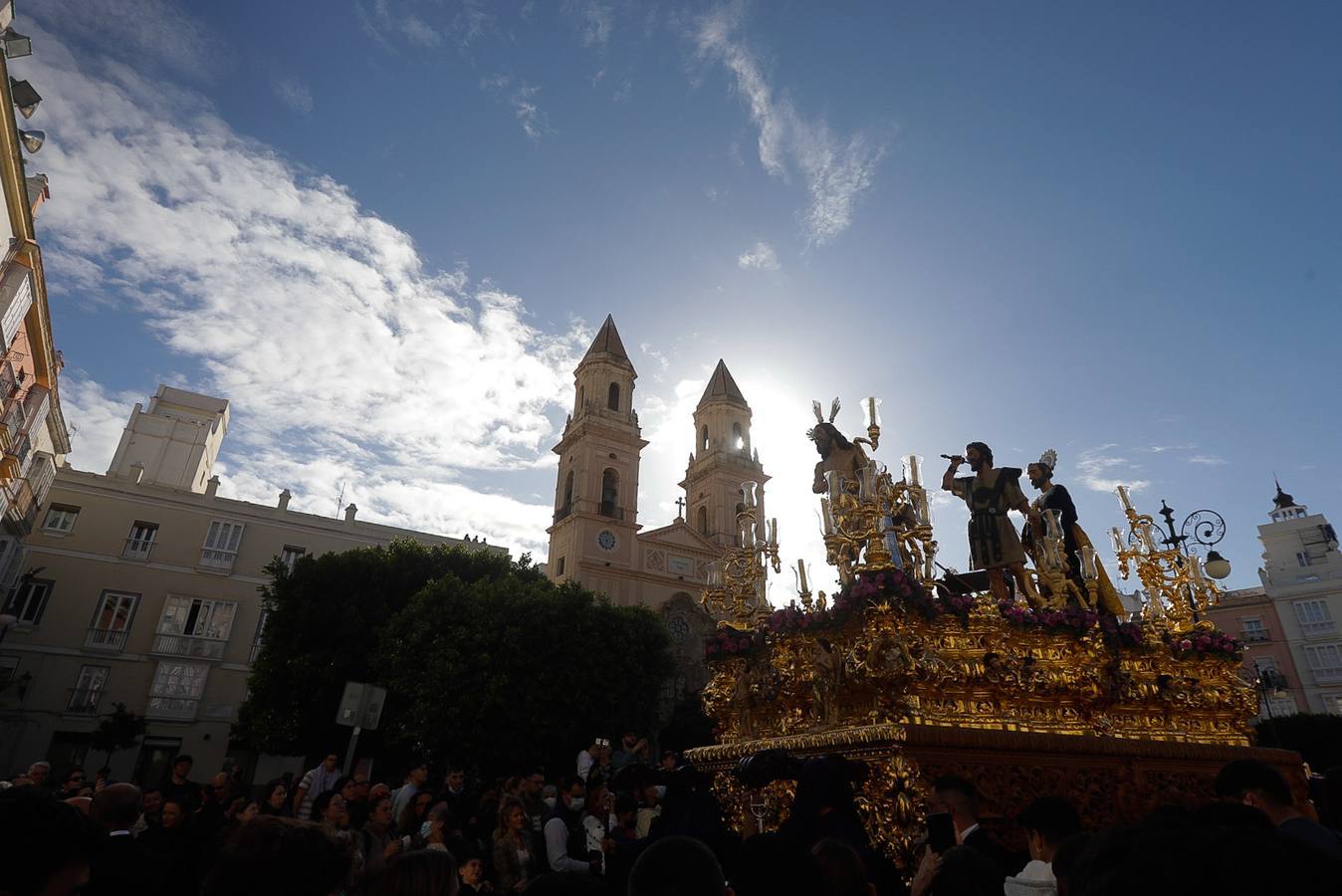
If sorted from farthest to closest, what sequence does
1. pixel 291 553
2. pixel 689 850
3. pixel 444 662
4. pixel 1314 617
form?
pixel 1314 617 → pixel 291 553 → pixel 444 662 → pixel 689 850

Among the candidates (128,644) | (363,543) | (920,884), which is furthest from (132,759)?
(920,884)

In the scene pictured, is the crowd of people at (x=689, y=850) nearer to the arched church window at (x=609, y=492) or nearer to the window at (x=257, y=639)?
the window at (x=257, y=639)

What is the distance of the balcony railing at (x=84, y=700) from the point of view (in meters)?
27.5

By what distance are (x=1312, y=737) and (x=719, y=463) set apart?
3454cm

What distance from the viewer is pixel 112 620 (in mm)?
29172

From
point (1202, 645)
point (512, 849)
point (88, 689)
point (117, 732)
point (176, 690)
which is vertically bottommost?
point (512, 849)

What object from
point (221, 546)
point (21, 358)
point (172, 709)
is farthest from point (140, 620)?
point (21, 358)

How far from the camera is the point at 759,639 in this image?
9.01 meters

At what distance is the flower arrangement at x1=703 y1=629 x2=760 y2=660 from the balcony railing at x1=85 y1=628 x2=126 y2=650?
98.0ft

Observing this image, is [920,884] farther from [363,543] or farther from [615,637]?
[363,543]

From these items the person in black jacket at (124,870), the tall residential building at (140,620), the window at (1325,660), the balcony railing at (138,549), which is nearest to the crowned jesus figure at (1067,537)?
the person in black jacket at (124,870)

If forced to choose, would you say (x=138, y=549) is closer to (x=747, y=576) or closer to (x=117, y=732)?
(x=117, y=732)

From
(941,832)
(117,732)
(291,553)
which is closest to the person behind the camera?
(941,832)

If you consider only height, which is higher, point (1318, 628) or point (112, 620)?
point (1318, 628)
